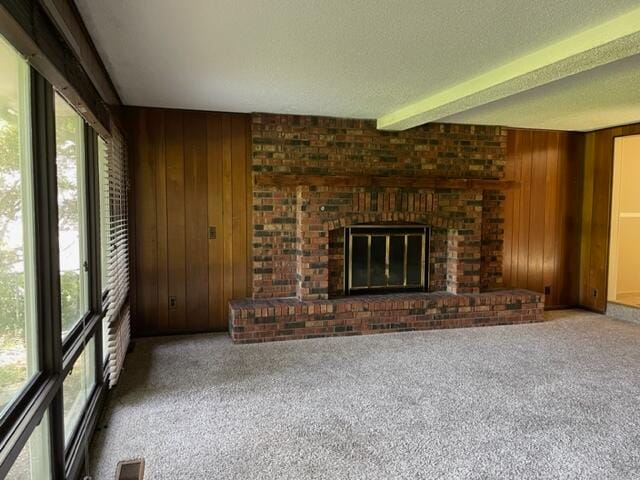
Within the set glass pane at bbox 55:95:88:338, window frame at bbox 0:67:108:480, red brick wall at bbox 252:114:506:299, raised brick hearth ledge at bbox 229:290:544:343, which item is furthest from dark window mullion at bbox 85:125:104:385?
red brick wall at bbox 252:114:506:299

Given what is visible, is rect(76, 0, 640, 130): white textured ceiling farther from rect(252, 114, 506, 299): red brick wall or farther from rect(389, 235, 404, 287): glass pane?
rect(389, 235, 404, 287): glass pane

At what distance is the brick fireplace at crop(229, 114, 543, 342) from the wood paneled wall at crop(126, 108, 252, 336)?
0.72ft

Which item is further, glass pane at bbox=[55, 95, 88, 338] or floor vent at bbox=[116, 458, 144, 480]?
glass pane at bbox=[55, 95, 88, 338]

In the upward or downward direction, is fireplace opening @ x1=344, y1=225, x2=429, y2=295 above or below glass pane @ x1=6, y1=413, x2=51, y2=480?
above

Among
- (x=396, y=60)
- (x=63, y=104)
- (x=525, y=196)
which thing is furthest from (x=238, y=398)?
(x=525, y=196)

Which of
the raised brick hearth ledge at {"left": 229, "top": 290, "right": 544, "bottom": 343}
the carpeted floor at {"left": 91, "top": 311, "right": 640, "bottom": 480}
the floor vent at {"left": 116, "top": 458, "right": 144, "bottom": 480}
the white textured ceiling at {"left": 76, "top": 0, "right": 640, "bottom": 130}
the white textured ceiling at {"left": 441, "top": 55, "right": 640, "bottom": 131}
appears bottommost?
the carpeted floor at {"left": 91, "top": 311, "right": 640, "bottom": 480}

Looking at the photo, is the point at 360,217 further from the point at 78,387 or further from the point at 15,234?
the point at 15,234

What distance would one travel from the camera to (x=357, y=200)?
16.1ft

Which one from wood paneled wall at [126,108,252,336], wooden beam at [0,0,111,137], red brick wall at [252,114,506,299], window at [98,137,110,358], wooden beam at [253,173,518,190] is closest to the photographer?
wooden beam at [0,0,111,137]

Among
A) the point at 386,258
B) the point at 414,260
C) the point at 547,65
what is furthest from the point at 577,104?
the point at 386,258

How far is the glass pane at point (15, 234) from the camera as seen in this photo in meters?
1.49

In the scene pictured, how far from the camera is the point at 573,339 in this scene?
452 cm

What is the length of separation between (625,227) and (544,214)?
1342 millimetres

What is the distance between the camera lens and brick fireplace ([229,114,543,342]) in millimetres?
4688
